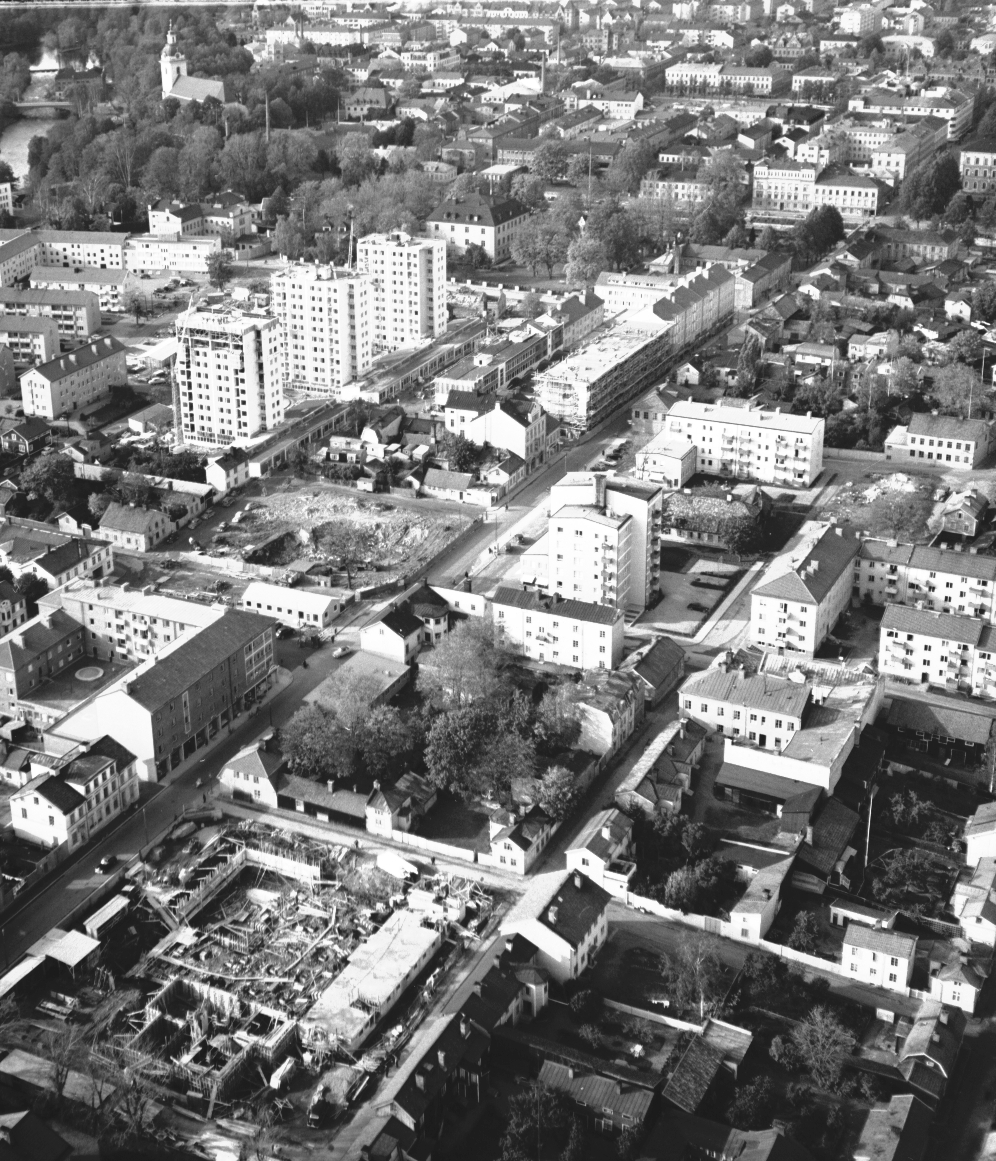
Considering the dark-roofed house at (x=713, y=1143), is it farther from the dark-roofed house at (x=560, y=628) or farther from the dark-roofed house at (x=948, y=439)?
the dark-roofed house at (x=948, y=439)

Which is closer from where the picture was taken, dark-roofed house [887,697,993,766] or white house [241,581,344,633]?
dark-roofed house [887,697,993,766]

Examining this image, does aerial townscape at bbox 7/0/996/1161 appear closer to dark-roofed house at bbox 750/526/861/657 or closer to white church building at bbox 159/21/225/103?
dark-roofed house at bbox 750/526/861/657

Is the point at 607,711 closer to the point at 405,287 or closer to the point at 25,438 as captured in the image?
the point at 25,438

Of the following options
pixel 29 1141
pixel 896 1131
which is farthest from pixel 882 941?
pixel 29 1141

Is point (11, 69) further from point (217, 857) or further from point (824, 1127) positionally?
point (824, 1127)

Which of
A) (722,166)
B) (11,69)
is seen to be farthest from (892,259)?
(11,69)

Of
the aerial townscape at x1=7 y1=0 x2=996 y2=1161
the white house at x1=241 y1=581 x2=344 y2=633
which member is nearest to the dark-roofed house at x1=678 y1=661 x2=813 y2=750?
the aerial townscape at x1=7 y1=0 x2=996 y2=1161

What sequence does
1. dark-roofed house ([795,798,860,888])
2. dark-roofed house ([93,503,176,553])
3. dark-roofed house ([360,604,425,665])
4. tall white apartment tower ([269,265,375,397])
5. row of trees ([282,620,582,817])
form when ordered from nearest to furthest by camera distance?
dark-roofed house ([795,798,860,888]) → row of trees ([282,620,582,817]) → dark-roofed house ([360,604,425,665]) → dark-roofed house ([93,503,176,553]) → tall white apartment tower ([269,265,375,397])
